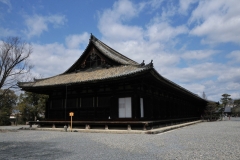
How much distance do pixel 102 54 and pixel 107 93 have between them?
5811 millimetres

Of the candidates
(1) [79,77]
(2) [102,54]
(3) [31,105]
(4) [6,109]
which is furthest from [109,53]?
(4) [6,109]

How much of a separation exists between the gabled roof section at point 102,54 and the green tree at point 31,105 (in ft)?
51.1

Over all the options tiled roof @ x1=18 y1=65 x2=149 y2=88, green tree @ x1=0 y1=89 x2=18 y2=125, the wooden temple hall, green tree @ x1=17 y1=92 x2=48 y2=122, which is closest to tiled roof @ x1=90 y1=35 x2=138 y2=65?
the wooden temple hall

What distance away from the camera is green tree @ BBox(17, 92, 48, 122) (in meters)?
39.8

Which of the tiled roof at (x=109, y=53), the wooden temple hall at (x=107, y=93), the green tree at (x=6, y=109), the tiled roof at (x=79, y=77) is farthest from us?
the green tree at (x=6, y=109)

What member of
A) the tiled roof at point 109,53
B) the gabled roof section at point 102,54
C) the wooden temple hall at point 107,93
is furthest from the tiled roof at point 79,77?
the tiled roof at point 109,53

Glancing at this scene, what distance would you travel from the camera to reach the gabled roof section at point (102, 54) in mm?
23469

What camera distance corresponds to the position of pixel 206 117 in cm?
4509

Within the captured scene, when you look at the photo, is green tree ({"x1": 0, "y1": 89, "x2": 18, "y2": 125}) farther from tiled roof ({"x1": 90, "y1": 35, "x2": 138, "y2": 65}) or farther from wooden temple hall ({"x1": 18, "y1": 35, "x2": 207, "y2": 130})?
tiled roof ({"x1": 90, "y1": 35, "x2": 138, "y2": 65})

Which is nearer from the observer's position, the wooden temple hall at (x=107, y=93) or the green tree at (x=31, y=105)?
the wooden temple hall at (x=107, y=93)

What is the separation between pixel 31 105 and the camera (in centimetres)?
→ 4088

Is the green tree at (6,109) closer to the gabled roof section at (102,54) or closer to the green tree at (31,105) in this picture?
the green tree at (31,105)

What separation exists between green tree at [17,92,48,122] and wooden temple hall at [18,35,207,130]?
14653 mm

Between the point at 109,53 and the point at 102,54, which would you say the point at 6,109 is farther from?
the point at 109,53
